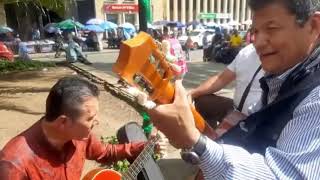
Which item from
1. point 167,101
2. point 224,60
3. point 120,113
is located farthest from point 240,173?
point 224,60

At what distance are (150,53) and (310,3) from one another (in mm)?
511

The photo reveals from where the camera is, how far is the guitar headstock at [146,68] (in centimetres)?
134

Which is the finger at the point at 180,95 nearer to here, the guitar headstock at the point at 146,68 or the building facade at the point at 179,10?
the guitar headstock at the point at 146,68

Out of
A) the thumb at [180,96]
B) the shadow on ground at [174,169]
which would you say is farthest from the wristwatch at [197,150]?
the shadow on ground at [174,169]

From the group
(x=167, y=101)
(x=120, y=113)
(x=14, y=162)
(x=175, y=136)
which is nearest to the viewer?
(x=175, y=136)

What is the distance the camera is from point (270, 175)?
1051 mm

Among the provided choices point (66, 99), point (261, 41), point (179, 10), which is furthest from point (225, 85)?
point (179, 10)

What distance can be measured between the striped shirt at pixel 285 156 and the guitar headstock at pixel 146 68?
0.25 m

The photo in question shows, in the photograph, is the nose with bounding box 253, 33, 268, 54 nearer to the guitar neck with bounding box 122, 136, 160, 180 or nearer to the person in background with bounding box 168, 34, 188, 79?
the person in background with bounding box 168, 34, 188, 79

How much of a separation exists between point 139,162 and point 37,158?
0.64 m

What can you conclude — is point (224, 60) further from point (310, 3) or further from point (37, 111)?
point (310, 3)

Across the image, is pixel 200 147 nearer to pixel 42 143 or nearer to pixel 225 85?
pixel 42 143

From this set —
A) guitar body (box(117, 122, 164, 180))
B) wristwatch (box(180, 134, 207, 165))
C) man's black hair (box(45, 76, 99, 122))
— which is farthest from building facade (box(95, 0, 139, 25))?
wristwatch (box(180, 134, 207, 165))

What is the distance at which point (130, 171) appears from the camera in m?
2.55
